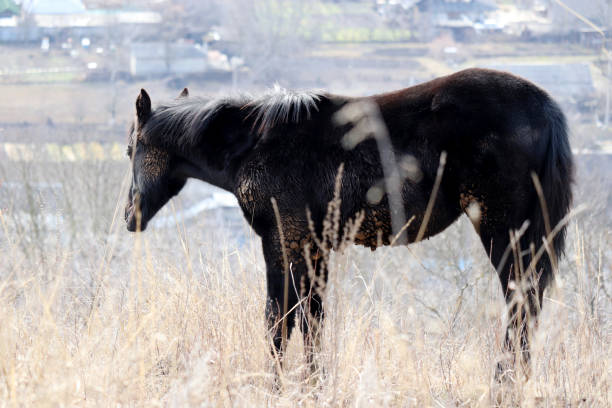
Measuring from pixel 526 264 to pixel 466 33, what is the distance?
44850 mm

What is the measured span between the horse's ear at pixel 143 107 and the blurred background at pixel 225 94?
42 centimetres

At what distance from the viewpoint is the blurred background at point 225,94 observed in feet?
10.8

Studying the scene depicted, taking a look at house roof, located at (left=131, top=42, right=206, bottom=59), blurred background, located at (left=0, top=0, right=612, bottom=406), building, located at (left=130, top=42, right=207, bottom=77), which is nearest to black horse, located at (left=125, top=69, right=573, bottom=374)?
blurred background, located at (left=0, top=0, right=612, bottom=406)

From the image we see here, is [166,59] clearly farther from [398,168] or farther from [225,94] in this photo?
[398,168]

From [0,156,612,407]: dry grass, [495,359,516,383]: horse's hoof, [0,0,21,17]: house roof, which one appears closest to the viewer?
[0,156,612,407]: dry grass

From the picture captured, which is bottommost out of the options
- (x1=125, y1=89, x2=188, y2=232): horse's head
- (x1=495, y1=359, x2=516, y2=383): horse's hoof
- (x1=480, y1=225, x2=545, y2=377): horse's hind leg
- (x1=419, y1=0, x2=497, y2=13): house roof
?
(x1=495, y1=359, x2=516, y2=383): horse's hoof

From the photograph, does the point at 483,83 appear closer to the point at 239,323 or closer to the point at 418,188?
the point at 418,188

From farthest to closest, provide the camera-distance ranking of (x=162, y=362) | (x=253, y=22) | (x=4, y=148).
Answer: (x=253, y=22), (x=4, y=148), (x=162, y=362)

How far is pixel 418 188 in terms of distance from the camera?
11.5ft

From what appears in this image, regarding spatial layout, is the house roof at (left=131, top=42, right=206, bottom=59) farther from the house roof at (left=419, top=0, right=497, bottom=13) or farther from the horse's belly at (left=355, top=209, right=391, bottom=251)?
the horse's belly at (left=355, top=209, right=391, bottom=251)

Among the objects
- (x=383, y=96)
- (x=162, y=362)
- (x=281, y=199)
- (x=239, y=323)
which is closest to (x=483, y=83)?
(x=383, y=96)

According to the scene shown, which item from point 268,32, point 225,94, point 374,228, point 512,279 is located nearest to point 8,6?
point 268,32

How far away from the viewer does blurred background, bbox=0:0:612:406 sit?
3297 mm

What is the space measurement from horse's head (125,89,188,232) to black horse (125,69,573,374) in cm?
15
